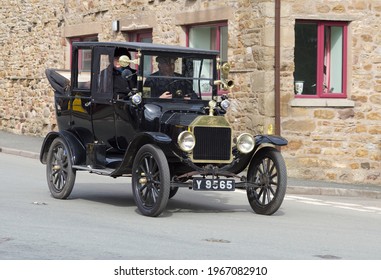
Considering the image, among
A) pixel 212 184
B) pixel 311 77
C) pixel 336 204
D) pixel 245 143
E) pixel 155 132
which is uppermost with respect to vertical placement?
pixel 311 77

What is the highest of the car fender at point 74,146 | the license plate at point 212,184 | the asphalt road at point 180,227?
the car fender at point 74,146

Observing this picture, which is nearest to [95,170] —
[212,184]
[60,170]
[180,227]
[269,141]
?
[60,170]

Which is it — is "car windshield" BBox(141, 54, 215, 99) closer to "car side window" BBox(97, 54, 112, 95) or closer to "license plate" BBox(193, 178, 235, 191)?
"car side window" BBox(97, 54, 112, 95)

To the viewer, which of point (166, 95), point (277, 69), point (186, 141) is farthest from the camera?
point (277, 69)

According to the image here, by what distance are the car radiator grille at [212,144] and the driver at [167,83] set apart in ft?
3.37

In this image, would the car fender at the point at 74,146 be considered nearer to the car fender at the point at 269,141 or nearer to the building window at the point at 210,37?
the car fender at the point at 269,141

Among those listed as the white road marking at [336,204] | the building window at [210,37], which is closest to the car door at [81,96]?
the white road marking at [336,204]

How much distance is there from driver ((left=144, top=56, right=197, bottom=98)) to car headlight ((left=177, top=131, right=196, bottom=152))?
3.84 ft

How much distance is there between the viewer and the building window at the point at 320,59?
19781 mm

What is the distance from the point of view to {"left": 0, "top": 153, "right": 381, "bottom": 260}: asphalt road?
9.46 m

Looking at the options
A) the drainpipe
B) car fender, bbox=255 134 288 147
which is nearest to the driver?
car fender, bbox=255 134 288 147

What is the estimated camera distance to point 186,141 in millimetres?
12070

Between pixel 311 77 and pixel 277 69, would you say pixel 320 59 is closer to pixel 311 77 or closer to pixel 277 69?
pixel 311 77

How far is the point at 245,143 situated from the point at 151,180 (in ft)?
4.44
